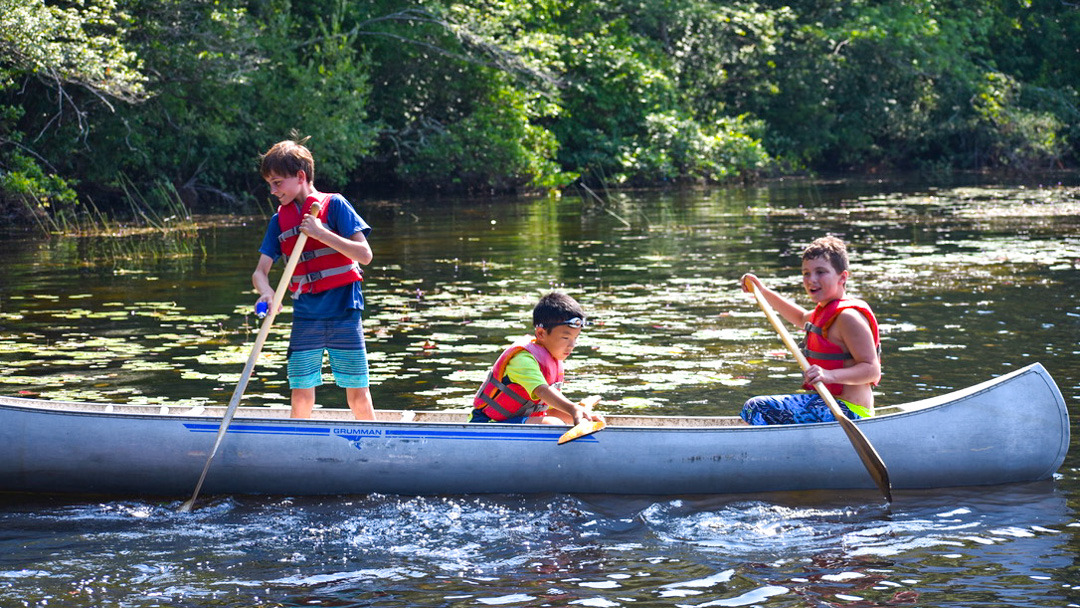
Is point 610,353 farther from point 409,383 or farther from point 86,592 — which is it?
point 86,592

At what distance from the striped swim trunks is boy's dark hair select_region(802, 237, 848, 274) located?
6.49 ft

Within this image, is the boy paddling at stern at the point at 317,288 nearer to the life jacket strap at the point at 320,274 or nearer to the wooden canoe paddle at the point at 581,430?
the life jacket strap at the point at 320,274

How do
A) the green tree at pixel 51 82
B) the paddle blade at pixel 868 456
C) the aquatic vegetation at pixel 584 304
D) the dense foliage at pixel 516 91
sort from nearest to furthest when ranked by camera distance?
the paddle blade at pixel 868 456 < the aquatic vegetation at pixel 584 304 < the green tree at pixel 51 82 < the dense foliage at pixel 516 91

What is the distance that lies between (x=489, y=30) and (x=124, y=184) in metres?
7.35

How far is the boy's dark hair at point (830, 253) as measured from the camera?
5453 mm

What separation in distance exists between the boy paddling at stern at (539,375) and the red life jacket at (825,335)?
0.97 m

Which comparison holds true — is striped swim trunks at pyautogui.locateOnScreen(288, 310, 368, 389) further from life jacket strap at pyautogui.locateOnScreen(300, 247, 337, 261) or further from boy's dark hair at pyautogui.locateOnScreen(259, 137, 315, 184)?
boy's dark hair at pyautogui.locateOnScreen(259, 137, 315, 184)

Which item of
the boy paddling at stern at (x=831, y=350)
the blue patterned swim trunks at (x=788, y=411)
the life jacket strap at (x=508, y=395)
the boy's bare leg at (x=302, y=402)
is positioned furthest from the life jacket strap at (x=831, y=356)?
the boy's bare leg at (x=302, y=402)

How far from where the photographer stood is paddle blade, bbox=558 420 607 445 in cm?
538

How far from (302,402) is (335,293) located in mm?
509

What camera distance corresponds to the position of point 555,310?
545 cm

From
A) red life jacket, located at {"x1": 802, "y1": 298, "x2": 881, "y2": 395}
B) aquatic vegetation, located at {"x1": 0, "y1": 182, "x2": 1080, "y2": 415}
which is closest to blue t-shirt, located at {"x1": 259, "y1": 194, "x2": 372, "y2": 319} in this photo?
aquatic vegetation, located at {"x1": 0, "y1": 182, "x2": 1080, "y2": 415}

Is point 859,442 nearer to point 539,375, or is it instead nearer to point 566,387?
point 539,375

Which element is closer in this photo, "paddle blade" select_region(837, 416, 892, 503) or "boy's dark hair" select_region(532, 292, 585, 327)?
"paddle blade" select_region(837, 416, 892, 503)
